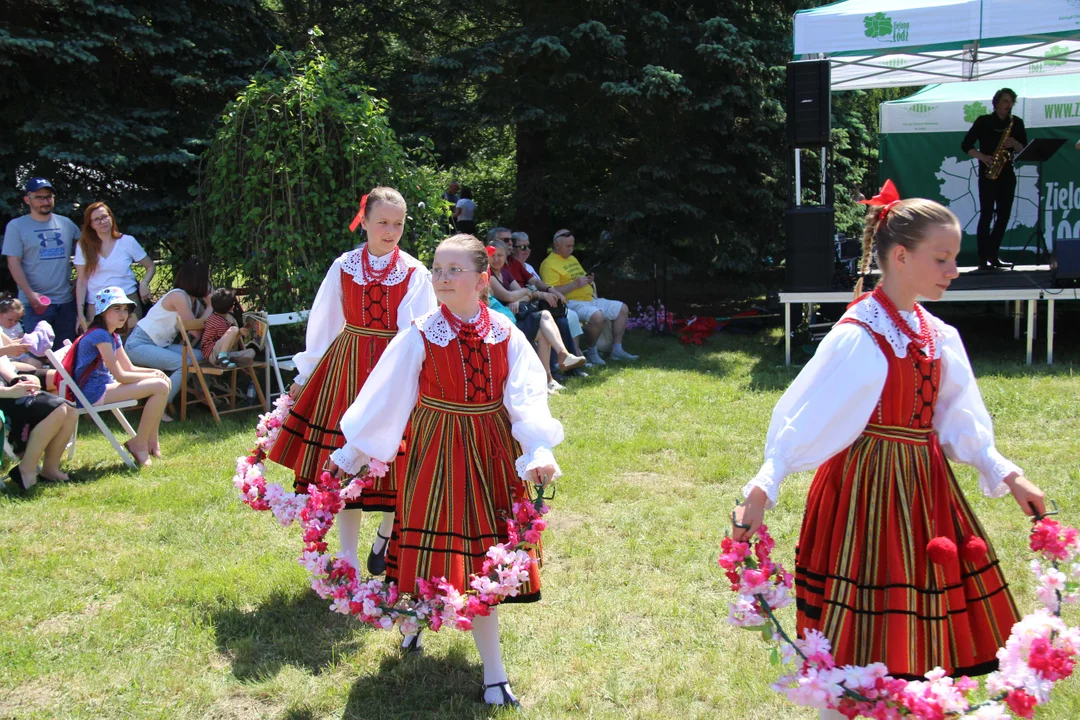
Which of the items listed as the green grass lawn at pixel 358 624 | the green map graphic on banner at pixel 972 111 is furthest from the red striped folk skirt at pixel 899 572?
the green map graphic on banner at pixel 972 111

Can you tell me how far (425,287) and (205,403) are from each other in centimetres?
408

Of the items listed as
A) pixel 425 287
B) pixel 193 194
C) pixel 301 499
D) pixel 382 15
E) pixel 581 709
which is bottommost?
pixel 581 709

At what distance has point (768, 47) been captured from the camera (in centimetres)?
1090

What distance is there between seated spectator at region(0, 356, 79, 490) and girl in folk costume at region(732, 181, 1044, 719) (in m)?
4.68

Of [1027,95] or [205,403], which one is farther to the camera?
[1027,95]

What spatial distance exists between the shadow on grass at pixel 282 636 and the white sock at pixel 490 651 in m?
0.70

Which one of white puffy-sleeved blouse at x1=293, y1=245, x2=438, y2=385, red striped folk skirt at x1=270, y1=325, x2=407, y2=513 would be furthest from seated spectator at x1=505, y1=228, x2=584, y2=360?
red striped folk skirt at x1=270, y1=325, x2=407, y2=513

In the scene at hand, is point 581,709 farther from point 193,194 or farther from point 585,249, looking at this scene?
point 585,249

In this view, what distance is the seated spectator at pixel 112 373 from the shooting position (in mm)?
6090

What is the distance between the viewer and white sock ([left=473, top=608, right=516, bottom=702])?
3.28 m

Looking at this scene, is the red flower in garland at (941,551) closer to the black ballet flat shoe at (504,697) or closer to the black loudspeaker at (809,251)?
the black ballet flat shoe at (504,697)

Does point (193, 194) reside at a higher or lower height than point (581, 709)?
higher

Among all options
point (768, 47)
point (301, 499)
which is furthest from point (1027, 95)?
point (301, 499)

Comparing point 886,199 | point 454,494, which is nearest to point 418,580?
point 454,494
